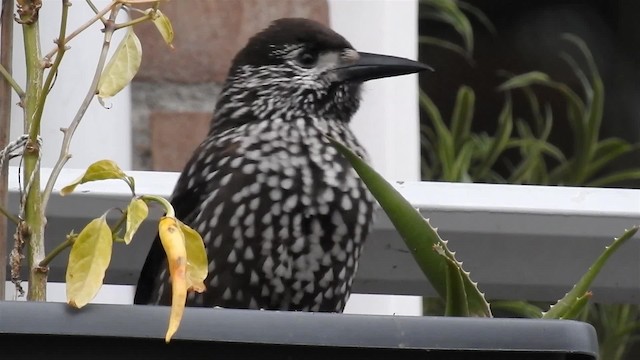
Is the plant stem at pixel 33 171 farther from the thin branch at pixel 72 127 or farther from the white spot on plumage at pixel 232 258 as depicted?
the white spot on plumage at pixel 232 258

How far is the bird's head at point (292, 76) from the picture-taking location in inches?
82.6

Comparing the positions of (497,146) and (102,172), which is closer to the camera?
(102,172)

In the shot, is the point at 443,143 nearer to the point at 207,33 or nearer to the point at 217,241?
the point at 207,33

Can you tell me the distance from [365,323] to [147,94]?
121 cm

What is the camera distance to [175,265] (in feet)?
3.57

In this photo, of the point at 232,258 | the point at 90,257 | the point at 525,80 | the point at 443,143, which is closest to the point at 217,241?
the point at 232,258

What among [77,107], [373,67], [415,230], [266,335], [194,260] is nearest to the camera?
[266,335]

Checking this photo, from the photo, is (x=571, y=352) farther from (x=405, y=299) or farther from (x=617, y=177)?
(x=617, y=177)

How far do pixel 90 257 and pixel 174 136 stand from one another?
112cm

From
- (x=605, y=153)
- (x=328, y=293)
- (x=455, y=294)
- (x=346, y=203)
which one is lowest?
(x=605, y=153)

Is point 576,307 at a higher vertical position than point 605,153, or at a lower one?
higher

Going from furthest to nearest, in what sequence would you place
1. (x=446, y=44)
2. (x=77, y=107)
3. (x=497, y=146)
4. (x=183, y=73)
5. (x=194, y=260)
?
(x=446, y=44) → (x=497, y=146) → (x=183, y=73) → (x=77, y=107) → (x=194, y=260)

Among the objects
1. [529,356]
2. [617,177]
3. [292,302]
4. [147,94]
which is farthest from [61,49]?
[617,177]

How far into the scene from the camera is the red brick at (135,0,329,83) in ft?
7.28
